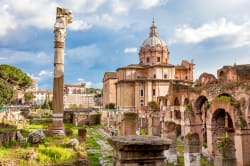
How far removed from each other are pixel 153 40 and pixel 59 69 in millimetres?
40599

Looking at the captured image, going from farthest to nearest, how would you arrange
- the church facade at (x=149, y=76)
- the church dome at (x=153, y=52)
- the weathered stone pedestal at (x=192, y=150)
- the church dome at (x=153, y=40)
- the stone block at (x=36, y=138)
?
the church dome at (x=153, y=40) → the church dome at (x=153, y=52) → the church facade at (x=149, y=76) → the weathered stone pedestal at (x=192, y=150) → the stone block at (x=36, y=138)

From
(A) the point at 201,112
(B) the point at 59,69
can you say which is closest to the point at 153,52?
(A) the point at 201,112

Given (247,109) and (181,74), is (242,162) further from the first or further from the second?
(181,74)

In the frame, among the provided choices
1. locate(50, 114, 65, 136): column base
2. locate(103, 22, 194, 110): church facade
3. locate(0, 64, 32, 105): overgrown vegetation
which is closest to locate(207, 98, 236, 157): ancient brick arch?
locate(50, 114, 65, 136): column base

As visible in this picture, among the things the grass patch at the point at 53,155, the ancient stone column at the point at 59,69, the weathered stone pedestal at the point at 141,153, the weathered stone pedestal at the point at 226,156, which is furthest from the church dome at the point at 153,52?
the weathered stone pedestal at the point at 141,153

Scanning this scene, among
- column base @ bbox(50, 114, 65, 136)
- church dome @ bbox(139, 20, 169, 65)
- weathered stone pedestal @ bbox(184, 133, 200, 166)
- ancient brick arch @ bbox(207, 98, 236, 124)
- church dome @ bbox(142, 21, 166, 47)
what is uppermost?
church dome @ bbox(142, 21, 166, 47)

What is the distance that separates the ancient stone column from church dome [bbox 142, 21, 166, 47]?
38811mm

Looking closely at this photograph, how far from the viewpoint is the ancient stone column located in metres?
12.2

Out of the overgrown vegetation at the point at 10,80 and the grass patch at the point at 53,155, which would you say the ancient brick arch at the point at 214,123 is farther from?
the overgrown vegetation at the point at 10,80

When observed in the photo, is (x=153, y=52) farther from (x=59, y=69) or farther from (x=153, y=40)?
(x=59, y=69)

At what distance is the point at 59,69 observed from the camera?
40.7ft

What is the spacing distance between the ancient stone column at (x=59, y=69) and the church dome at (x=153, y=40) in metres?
38.8

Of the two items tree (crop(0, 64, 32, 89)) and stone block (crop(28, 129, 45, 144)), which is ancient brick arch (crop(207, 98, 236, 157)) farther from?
tree (crop(0, 64, 32, 89))

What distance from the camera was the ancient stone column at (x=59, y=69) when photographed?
12.2m
